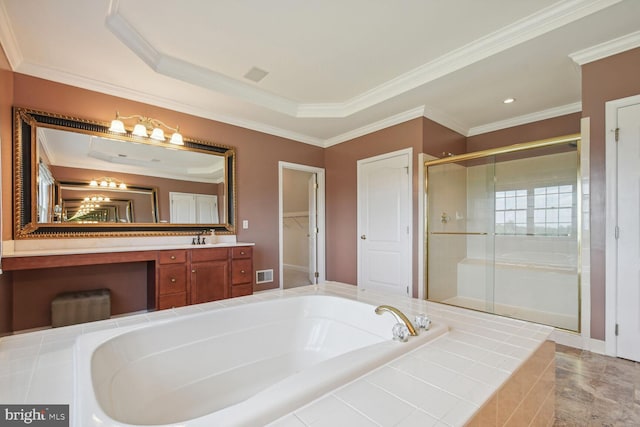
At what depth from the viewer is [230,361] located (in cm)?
165

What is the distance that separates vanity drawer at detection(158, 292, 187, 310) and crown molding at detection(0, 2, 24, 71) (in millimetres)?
2224

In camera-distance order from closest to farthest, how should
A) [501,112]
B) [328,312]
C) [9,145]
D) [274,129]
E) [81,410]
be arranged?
[81,410] → [328,312] → [9,145] → [501,112] → [274,129]

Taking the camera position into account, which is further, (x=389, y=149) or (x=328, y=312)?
(x=389, y=149)

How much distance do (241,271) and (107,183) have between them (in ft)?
5.13

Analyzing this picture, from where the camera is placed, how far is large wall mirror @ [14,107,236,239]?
93.0 inches

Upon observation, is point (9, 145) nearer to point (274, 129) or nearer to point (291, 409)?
point (274, 129)

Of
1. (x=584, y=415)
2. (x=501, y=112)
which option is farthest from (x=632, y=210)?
(x=501, y=112)

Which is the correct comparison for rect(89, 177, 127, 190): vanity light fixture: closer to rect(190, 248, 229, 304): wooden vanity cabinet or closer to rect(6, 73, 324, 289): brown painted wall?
rect(6, 73, 324, 289): brown painted wall

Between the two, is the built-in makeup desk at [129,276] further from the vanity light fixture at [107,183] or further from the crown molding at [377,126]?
the crown molding at [377,126]

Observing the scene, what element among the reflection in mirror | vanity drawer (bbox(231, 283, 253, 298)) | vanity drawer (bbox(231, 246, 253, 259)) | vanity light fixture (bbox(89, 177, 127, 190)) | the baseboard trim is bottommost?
the baseboard trim

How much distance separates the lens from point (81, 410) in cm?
76

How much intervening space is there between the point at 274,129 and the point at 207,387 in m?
3.13

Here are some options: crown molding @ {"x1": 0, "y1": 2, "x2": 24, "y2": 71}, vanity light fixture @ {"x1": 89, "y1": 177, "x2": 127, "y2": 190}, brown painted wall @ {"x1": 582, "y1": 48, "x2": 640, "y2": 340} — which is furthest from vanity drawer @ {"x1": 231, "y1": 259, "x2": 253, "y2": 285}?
brown painted wall @ {"x1": 582, "y1": 48, "x2": 640, "y2": 340}

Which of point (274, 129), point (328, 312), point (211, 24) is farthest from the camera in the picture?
point (274, 129)
